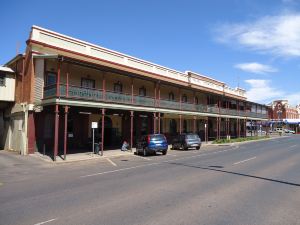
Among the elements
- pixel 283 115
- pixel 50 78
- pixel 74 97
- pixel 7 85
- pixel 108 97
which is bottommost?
pixel 74 97

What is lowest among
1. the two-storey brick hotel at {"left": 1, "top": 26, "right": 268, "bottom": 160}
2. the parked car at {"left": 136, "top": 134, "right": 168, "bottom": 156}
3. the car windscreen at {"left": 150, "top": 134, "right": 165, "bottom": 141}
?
the parked car at {"left": 136, "top": 134, "right": 168, "bottom": 156}

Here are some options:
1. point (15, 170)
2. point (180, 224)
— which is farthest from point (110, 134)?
point (180, 224)

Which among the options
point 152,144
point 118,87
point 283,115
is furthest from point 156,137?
point 283,115

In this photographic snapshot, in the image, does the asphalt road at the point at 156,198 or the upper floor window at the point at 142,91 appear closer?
the asphalt road at the point at 156,198

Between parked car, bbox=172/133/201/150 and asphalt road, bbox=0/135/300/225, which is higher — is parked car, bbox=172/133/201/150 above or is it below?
above

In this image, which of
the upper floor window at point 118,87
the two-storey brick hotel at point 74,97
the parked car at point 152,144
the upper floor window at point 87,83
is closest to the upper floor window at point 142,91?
the two-storey brick hotel at point 74,97

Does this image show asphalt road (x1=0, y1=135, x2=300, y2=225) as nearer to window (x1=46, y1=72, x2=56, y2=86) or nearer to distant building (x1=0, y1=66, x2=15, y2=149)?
window (x1=46, y1=72, x2=56, y2=86)

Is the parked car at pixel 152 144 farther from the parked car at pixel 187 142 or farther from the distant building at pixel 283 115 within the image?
the distant building at pixel 283 115

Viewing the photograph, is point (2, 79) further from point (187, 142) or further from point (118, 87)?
point (187, 142)

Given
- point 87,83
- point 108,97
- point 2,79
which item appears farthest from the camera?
point 87,83

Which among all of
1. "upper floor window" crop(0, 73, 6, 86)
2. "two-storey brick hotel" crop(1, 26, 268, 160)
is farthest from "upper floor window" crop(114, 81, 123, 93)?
"upper floor window" crop(0, 73, 6, 86)

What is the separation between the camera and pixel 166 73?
3981cm

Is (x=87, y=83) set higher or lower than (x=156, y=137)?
higher

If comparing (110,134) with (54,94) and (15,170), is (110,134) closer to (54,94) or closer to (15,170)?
(54,94)
